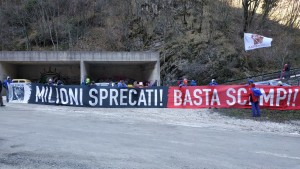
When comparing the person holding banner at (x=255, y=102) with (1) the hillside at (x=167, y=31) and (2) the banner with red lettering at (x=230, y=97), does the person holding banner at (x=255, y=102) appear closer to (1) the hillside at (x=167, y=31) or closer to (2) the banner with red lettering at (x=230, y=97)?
(2) the banner with red lettering at (x=230, y=97)

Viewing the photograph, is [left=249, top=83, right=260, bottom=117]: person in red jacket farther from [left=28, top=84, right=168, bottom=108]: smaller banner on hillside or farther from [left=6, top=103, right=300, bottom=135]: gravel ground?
[left=28, top=84, right=168, bottom=108]: smaller banner on hillside

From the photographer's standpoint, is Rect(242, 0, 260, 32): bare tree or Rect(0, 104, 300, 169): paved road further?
Rect(242, 0, 260, 32): bare tree

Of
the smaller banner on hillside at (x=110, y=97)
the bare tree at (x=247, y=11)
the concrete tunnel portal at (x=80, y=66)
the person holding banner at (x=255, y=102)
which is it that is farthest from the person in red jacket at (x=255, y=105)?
the bare tree at (x=247, y=11)

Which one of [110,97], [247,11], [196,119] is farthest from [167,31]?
[196,119]

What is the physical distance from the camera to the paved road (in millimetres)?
7199

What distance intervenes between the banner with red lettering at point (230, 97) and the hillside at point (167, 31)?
17.7 meters

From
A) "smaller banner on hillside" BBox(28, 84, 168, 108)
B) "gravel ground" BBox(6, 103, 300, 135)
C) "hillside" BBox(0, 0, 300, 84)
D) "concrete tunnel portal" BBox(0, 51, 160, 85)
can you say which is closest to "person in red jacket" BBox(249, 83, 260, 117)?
"gravel ground" BBox(6, 103, 300, 135)

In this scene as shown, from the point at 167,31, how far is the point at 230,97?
89.8 feet

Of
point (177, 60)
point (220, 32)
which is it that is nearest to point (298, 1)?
point (220, 32)

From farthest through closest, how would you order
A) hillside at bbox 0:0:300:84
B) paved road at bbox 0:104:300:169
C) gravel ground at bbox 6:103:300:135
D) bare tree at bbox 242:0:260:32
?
bare tree at bbox 242:0:260:32 < hillside at bbox 0:0:300:84 < gravel ground at bbox 6:103:300:135 < paved road at bbox 0:104:300:169

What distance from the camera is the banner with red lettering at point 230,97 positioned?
17.9 meters

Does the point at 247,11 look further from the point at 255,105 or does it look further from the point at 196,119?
the point at 196,119

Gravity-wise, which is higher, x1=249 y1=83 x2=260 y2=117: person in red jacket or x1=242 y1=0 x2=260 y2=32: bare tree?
x1=242 y1=0 x2=260 y2=32: bare tree

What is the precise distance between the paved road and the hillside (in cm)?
2642
